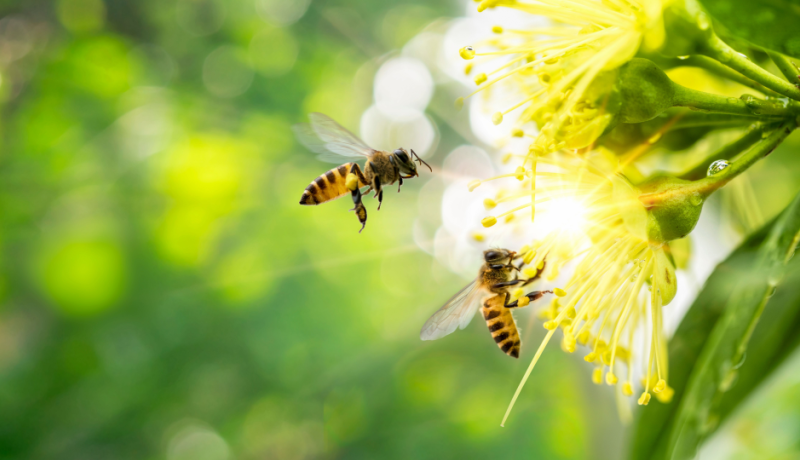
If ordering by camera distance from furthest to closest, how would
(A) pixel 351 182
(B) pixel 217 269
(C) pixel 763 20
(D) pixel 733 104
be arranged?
1. (B) pixel 217 269
2. (A) pixel 351 182
3. (D) pixel 733 104
4. (C) pixel 763 20

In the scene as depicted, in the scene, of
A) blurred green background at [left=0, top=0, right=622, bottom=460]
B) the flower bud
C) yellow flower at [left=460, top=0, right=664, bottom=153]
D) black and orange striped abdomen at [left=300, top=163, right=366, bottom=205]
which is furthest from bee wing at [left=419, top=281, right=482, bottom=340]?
blurred green background at [left=0, top=0, right=622, bottom=460]

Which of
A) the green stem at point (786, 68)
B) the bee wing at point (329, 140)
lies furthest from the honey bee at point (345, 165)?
the green stem at point (786, 68)

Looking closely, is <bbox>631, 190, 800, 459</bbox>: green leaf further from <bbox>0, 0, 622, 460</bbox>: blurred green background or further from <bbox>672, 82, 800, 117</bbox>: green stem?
<bbox>0, 0, 622, 460</bbox>: blurred green background

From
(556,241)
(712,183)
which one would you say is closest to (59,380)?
(556,241)

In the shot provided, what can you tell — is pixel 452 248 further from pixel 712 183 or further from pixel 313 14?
pixel 712 183

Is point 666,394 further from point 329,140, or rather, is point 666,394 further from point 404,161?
point 329,140

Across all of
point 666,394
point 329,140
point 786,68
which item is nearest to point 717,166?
point 786,68
